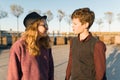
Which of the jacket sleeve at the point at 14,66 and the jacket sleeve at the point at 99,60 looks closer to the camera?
the jacket sleeve at the point at 14,66

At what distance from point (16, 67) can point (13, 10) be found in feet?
134

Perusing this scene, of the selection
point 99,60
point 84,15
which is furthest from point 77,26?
point 99,60

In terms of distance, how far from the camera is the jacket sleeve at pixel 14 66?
306 cm

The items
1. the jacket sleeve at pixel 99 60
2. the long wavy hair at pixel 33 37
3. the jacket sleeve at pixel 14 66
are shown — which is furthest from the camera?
the jacket sleeve at pixel 99 60

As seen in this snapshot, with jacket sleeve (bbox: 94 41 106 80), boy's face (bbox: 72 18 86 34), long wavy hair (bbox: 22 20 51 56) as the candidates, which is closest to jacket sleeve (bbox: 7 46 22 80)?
long wavy hair (bbox: 22 20 51 56)

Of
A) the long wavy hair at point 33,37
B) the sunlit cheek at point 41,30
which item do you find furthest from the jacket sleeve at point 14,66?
the sunlit cheek at point 41,30

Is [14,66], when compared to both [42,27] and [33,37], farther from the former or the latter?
[42,27]

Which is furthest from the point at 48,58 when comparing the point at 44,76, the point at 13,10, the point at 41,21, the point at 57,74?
the point at 13,10

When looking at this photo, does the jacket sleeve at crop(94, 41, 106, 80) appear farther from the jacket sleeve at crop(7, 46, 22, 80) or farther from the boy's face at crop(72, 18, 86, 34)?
the jacket sleeve at crop(7, 46, 22, 80)

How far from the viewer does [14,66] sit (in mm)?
3072

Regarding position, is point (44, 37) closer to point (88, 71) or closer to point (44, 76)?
point (44, 76)

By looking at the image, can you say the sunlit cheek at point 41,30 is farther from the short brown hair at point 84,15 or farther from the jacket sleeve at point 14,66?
the short brown hair at point 84,15

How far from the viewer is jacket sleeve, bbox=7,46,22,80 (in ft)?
10.0

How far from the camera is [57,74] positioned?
9.67 metres
